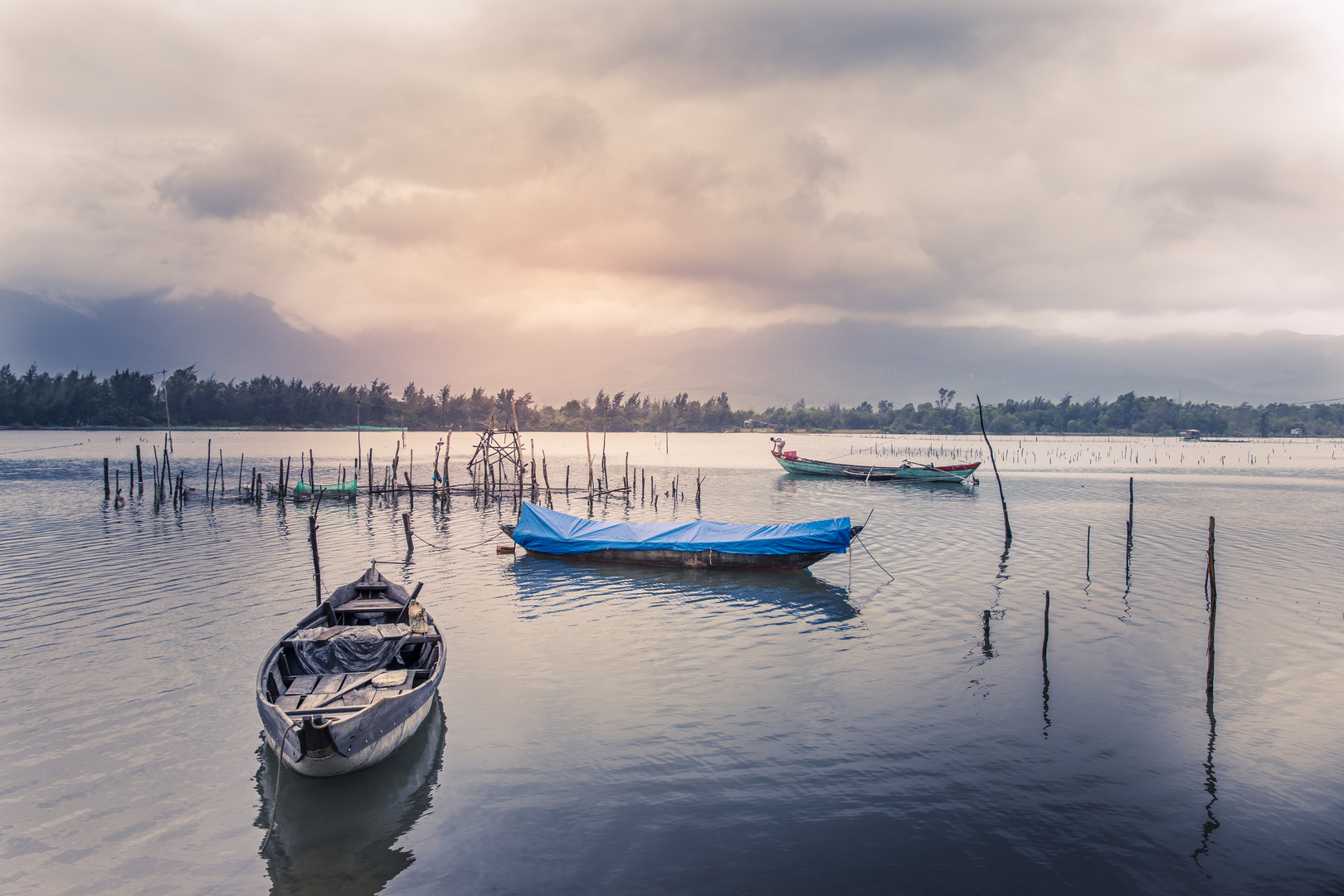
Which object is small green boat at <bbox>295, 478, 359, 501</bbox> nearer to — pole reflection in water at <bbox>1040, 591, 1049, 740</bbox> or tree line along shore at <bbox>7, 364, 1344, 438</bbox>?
pole reflection in water at <bbox>1040, 591, 1049, 740</bbox>

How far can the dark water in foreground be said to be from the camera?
7859mm

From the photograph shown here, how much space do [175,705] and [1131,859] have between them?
13772 millimetres

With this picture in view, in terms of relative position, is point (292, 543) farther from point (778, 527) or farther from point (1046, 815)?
point (1046, 815)

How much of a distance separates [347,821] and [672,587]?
41.5 ft

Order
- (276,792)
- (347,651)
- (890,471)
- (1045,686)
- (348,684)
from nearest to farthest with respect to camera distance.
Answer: (276,792)
(348,684)
(347,651)
(1045,686)
(890,471)

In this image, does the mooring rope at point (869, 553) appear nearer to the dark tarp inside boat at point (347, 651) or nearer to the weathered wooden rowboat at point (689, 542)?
the weathered wooden rowboat at point (689, 542)

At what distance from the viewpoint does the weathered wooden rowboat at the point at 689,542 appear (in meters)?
21.7

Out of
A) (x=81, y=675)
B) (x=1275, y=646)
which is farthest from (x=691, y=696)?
(x=1275, y=646)

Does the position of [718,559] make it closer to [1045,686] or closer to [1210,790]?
[1045,686]

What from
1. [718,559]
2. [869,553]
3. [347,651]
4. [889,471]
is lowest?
[869,553]

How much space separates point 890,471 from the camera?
52.3m

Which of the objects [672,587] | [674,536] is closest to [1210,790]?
[672,587]

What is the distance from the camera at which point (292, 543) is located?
26438 mm

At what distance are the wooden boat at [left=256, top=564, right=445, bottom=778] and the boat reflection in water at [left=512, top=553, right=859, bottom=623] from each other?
499 cm
